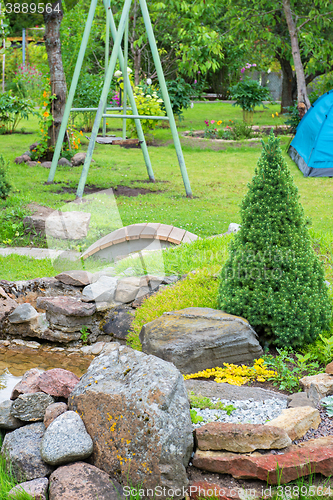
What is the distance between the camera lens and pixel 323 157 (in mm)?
10906

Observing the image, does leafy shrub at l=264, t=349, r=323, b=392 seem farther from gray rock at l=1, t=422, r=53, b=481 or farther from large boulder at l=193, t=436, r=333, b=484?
gray rock at l=1, t=422, r=53, b=481

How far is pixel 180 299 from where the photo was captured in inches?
162

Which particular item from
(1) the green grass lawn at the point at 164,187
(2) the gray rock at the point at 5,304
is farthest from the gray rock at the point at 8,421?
(1) the green grass lawn at the point at 164,187

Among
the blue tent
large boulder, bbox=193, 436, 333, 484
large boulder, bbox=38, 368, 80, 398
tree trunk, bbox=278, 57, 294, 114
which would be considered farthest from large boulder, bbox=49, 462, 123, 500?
tree trunk, bbox=278, 57, 294, 114

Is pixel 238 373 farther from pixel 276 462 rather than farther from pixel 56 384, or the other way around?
pixel 56 384

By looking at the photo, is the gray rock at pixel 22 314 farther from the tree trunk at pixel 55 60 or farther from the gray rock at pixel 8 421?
the tree trunk at pixel 55 60

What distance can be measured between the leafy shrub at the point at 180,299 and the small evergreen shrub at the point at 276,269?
45cm

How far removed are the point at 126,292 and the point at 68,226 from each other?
1.79 meters

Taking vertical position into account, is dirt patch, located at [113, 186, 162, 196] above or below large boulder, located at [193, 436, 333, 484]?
above

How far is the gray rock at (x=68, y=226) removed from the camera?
6.50 meters

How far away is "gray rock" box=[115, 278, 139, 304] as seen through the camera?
5.17m

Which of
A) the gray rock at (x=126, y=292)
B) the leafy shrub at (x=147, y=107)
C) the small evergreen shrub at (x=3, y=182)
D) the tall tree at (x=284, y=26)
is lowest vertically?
the gray rock at (x=126, y=292)

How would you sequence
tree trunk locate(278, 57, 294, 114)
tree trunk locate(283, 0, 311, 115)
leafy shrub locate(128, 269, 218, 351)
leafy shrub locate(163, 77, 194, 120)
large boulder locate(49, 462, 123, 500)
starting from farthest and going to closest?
tree trunk locate(278, 57, 294, 114)
leafy shrub locate(163, 77, 194, 120)
tree trunk locate(283, 0, 311, 115)
leafy shrub locate(128, 269, 218, 351)
large boulder locate(49, 462, 123, 500)

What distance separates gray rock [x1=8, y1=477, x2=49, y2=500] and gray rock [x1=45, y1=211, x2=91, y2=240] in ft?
14.5
